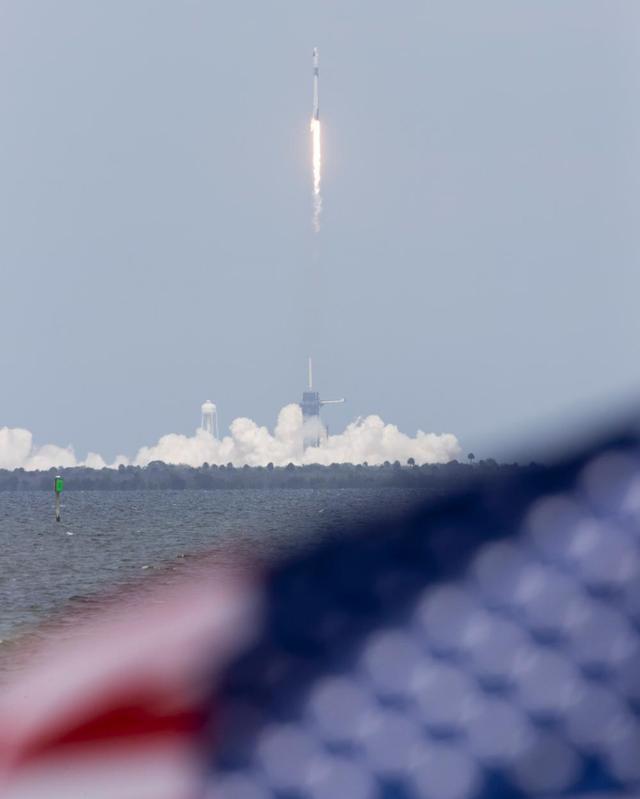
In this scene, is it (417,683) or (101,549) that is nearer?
(417,683)

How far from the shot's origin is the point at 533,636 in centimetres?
175

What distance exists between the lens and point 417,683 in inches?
69.1

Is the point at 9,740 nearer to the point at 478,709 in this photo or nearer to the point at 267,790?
the point at 267,790

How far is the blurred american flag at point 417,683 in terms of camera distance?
173cm

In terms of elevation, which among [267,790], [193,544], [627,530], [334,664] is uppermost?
[193,544]

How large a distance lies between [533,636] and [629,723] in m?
0.13

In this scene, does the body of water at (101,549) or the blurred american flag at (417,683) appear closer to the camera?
the blurred american flag at (417,683)

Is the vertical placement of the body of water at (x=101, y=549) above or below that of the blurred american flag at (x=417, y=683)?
above

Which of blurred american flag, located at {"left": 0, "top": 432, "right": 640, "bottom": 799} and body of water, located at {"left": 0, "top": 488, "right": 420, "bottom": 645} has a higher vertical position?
body of water, located at {"left": 0, "top": 488, "right": 420, "bottom": 645}

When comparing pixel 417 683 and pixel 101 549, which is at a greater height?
pixel 101 549

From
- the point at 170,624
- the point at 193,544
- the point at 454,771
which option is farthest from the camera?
the point at 193,544

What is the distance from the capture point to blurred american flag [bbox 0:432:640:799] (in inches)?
68.2

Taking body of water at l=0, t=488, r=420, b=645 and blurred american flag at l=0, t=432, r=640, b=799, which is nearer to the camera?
blurred american flag at l=0, t=432, r=640, b=799

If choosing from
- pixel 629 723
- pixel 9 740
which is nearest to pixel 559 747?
pixel 629 723
